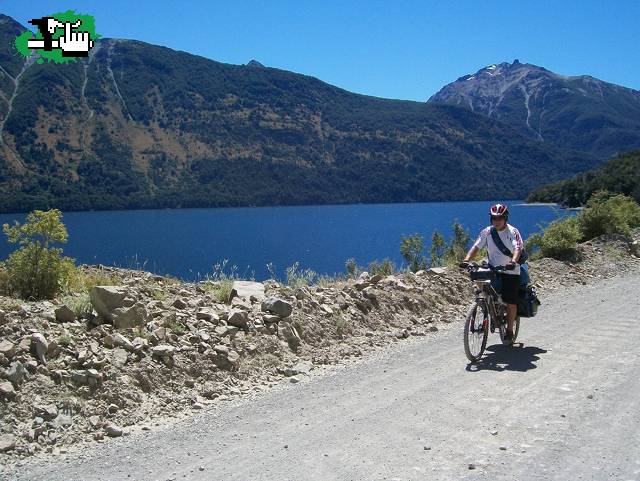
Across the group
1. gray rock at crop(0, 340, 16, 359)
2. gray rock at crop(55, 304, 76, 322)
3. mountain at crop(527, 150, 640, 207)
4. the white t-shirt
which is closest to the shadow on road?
the white t-shirt

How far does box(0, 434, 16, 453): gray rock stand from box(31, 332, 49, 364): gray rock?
954 millimetres

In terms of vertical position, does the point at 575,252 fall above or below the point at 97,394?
above

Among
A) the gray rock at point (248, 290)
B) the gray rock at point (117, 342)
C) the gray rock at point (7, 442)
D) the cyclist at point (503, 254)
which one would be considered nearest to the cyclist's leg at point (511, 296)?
the cyclist at point (503, 254)

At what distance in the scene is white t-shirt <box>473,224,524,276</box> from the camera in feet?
26.0

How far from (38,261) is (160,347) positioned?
7.87 ft

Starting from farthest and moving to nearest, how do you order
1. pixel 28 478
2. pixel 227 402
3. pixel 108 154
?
1. pixel 108 154
2. pixel 227 402
3. pixel 28 478

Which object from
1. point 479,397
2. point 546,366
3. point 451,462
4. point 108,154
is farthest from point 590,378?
point 108,154

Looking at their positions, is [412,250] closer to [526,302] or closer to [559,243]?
[559,243]

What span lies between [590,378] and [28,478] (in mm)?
5408

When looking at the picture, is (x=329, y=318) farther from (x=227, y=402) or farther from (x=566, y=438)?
(x=566, y=438)

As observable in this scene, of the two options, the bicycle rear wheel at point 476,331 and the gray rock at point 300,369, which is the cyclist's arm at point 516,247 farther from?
the gray rock at point 300,369

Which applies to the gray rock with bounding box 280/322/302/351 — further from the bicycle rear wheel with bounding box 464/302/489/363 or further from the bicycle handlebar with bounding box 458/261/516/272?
the bicycle handlebar with bounding box 458/261/516/272

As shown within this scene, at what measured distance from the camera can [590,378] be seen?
658 cm

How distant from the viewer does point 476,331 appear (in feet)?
24.7
